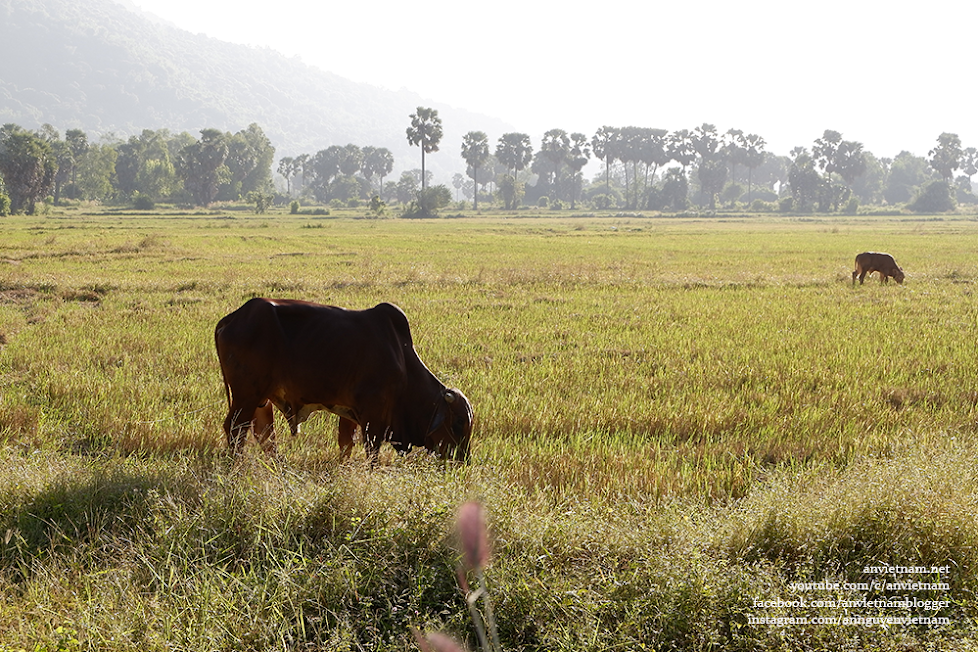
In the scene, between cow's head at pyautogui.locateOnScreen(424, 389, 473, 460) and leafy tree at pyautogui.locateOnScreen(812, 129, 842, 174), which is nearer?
cow's head at pyautogui.locateOnScreen(424, 389, 473, 460)

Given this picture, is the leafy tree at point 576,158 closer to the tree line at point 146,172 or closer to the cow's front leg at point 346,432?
the tree line at point 146,172

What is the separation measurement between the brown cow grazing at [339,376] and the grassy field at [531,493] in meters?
0.34

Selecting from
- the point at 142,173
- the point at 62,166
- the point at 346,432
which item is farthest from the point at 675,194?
the point at 346,432

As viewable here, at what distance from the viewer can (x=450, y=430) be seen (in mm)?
5387

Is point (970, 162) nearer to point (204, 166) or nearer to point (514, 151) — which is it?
point (514, 151)

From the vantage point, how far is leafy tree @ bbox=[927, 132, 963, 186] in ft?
436

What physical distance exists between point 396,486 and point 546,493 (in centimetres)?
145

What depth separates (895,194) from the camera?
154 meters

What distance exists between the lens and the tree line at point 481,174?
3738 inches

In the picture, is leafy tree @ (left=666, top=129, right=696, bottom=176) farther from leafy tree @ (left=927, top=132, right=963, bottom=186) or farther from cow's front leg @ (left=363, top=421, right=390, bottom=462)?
cow's front leg @ (left=363, top=421, right=390, bottom=462)

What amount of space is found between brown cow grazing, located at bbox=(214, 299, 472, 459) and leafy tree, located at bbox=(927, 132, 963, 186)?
15869 centimetres

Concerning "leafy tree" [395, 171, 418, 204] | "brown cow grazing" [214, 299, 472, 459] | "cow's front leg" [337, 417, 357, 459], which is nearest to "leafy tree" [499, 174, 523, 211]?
"leafy tree" [395, 171, 418, 204]

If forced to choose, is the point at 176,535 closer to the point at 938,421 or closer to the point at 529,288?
the point at 938,421

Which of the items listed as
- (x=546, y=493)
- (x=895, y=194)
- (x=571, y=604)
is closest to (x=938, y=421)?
(x=546, y=493)
